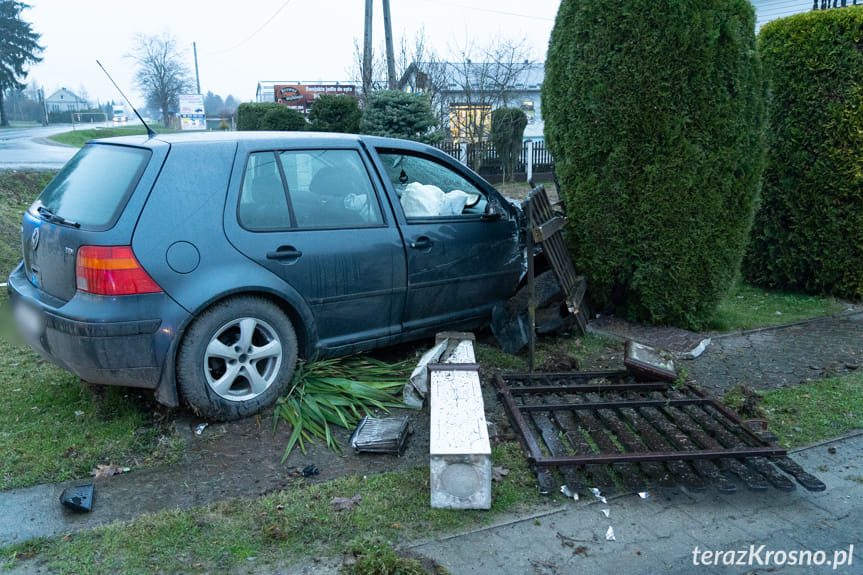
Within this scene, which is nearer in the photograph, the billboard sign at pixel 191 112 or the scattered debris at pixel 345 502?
the scattered debris at pixel 345 502

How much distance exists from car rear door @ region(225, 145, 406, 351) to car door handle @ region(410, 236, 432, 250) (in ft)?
0.44

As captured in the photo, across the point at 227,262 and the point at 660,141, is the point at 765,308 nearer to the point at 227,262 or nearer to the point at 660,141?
the point at 660,141

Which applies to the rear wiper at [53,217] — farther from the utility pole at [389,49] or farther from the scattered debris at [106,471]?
the utility pole at [389,49]

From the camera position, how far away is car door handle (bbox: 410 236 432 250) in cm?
477

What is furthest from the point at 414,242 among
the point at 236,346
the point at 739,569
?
the point at 739,569

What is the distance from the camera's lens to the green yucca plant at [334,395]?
402 centimetres

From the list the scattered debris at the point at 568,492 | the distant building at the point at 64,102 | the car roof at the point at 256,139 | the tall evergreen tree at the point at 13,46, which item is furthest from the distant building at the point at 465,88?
the distant building at the point at 64,102

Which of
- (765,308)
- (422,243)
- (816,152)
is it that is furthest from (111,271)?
(816,152)

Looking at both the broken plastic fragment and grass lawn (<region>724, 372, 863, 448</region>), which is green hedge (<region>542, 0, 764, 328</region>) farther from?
the broken plastic fragment

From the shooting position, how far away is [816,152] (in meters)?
6.81

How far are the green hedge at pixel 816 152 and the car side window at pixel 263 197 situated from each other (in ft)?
16.9

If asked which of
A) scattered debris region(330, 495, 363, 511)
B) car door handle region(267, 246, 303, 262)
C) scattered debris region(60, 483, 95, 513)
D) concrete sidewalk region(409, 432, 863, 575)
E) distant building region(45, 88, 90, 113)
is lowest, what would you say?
concrete sidewalk region(409, 432, 863, 575)

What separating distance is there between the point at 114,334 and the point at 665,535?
2995 millimetres

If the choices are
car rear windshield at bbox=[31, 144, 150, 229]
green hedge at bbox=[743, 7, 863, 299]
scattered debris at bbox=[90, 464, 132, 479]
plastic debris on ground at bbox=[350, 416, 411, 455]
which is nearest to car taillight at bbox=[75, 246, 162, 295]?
car rear windshield at bbox=[31, 144, 150, 229]
